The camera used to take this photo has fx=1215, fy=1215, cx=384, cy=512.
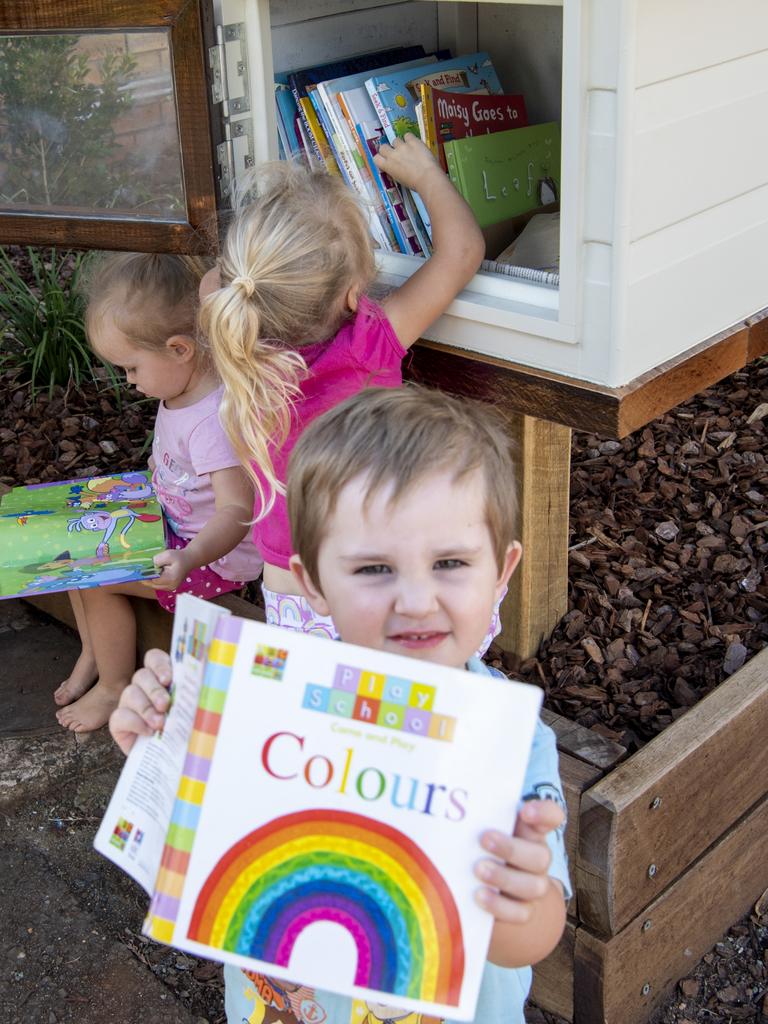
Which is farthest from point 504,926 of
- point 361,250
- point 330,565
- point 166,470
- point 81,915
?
point 166,470

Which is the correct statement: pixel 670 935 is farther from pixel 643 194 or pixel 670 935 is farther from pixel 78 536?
pixel 78 536

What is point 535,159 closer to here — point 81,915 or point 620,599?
point 620,599

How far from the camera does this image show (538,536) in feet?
7.84

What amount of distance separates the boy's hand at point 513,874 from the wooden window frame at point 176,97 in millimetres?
1350

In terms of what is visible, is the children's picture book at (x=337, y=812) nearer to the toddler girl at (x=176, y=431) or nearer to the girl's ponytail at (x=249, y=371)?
the girl's ponytail at (x=249, y=371)

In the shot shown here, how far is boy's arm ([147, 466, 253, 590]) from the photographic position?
225cm

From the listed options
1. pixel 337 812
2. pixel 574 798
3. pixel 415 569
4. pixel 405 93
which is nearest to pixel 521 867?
pixel 337 812

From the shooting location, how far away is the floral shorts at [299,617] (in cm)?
211

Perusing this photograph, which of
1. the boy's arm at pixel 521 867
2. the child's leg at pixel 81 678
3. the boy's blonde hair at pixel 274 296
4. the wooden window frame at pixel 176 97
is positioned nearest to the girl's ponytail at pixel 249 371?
the boy's blonde hair at pixel 274 296

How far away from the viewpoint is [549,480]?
2354mm

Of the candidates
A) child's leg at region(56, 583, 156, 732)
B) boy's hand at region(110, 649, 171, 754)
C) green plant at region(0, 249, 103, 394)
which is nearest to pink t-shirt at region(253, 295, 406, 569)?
child's leg at region(56, 583, 156, 732)

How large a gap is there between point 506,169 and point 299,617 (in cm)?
102

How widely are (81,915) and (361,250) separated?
1.37 m

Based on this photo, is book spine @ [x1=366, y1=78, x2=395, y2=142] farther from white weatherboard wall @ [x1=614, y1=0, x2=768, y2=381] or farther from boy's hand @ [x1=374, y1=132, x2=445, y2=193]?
white weatherboard wall @ [x1=614, y1=0, x2=768, y2=381]
